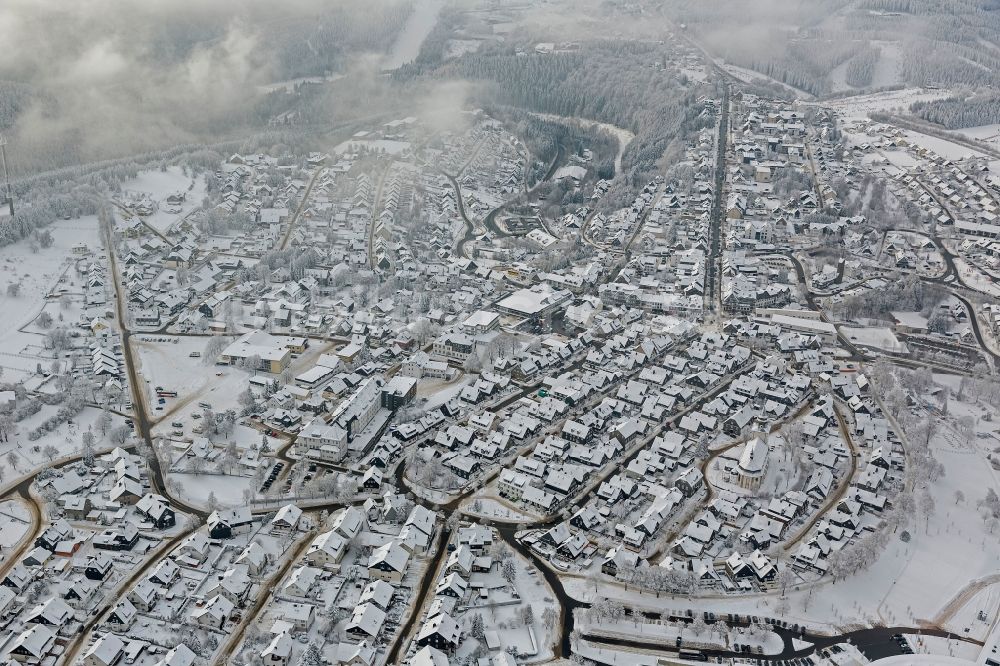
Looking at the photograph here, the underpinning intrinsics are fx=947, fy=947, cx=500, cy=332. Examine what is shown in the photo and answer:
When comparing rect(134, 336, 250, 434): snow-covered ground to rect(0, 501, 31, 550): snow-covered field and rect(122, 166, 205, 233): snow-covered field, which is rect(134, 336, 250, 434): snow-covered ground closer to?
rect(0, 501, 31, 550): snow-covered field

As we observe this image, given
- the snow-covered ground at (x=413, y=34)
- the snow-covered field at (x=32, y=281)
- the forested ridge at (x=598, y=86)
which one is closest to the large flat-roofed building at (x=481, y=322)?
the snow-covered field at (x=32, y=281)

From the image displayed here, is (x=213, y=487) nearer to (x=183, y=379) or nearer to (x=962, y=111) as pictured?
(x=183, y=379)

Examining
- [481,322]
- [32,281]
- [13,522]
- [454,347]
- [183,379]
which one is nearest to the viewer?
[13,522]

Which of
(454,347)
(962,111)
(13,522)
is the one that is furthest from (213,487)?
(962,111)

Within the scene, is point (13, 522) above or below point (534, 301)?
above

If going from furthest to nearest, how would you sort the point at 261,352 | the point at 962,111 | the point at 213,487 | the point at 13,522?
the point at 962,111
the point at 261,352
the point at 213,487
the point at 13,522

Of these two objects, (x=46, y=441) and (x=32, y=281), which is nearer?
(x=46, y=441)

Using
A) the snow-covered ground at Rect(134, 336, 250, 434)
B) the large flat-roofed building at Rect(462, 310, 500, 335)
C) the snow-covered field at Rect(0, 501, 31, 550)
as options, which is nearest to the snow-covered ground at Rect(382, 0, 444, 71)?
the large flat-roofed building at Rect(462, 310, 500, 335)

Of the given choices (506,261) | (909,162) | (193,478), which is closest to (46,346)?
(193,478)
